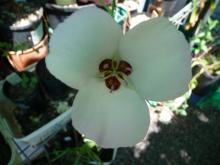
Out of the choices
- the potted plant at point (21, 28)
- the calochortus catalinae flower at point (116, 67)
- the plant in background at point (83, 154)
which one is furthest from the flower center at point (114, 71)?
the potted plant at point (21, 28)

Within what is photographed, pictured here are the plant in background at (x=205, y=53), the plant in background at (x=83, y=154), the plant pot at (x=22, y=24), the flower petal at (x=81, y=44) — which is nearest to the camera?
the flower petal at (x=81, y=44)

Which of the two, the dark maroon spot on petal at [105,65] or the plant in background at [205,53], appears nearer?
the dark maroon spot on petal at [105,65]

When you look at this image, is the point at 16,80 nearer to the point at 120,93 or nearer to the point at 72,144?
the point at 72,144

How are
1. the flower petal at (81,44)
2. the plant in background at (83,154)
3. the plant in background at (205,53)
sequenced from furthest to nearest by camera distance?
the plant in background at (205,53), the plant in background at (83,154), the flower petal at (81,44)

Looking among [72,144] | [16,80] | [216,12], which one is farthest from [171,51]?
[216,12]

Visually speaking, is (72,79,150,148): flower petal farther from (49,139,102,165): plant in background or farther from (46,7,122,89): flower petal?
(49,139,102,165): plant in background

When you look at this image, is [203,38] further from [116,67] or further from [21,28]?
[116,67]

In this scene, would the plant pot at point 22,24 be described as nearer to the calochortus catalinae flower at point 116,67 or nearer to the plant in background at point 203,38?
the plant in background at point 203,38
